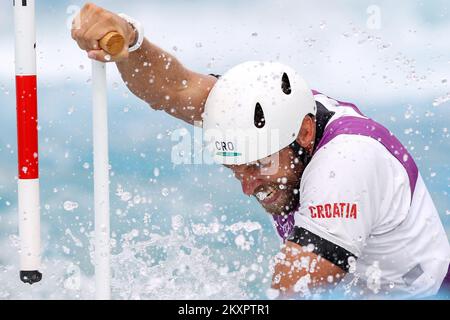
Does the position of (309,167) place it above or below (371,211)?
above

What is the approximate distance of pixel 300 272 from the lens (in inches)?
180

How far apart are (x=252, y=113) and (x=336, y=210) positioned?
0.71 metres

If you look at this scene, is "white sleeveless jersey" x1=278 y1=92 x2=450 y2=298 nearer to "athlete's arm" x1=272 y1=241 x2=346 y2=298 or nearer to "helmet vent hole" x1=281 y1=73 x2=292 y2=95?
"athlete's arm" x1=272 y1=241 x2=346 y2=298

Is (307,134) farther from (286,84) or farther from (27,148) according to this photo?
(27,148)

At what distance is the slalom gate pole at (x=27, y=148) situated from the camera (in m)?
4.56

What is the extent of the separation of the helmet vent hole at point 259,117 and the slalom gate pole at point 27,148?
118 cm

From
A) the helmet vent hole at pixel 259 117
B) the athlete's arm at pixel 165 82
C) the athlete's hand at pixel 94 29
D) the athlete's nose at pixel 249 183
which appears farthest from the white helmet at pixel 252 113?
the athlete's hand at pixel 94 29

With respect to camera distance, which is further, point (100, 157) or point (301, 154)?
point (301, 154)

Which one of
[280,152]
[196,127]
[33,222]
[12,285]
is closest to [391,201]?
[280,152]

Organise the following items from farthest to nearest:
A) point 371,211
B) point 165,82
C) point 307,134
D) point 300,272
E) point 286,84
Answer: point 165,82 < point 307,134 < point 286,84 < point 371,211 < point 300,272

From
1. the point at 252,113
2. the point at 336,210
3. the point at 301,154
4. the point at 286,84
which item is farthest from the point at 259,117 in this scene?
the point at 336,210

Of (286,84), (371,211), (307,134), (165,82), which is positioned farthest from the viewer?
(165,82)

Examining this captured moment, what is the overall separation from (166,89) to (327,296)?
1835mm

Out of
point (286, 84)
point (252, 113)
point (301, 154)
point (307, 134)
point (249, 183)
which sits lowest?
point (249, 183)
